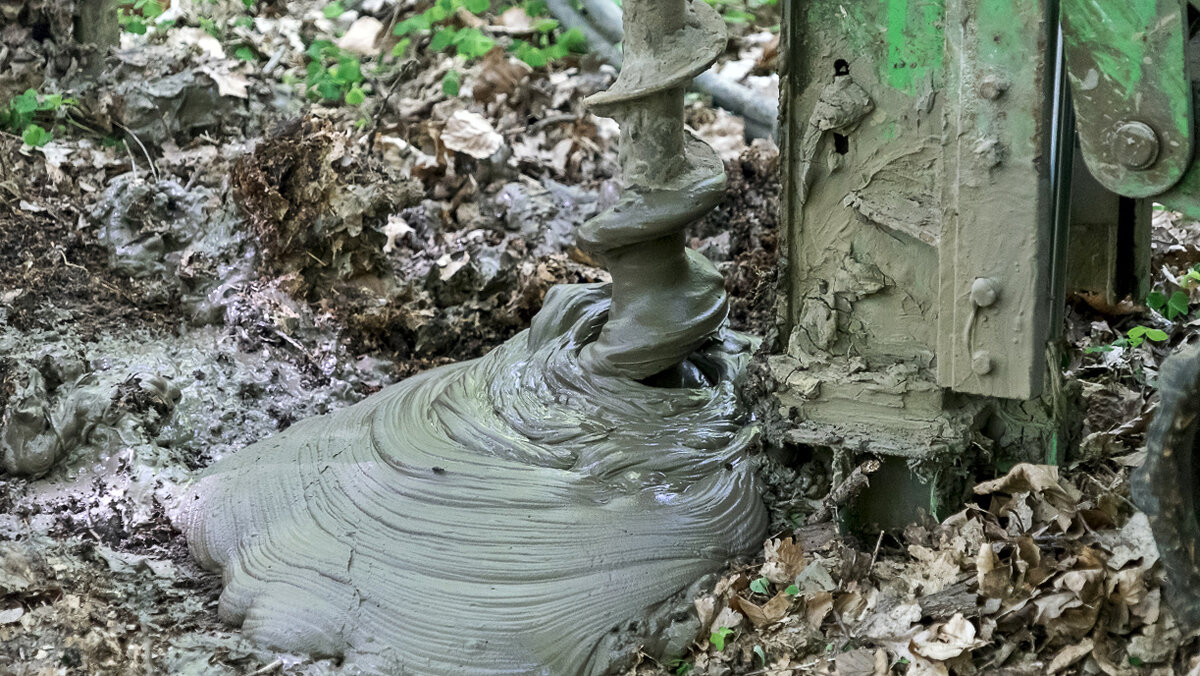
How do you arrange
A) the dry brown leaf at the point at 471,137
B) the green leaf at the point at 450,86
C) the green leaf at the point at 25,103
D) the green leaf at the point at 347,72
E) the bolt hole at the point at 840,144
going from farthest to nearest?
the green leaf at the point at 347,72, the green leaf at the point at 450,86, the dry brown leaf at the point at 471,137, the green leaf at the point at 25,103, the bolt hole at the point at 840,144

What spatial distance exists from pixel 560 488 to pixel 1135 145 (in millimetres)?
1801

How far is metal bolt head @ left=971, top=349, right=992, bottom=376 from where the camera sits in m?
3.28

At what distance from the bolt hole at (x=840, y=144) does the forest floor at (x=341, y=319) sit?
592mm

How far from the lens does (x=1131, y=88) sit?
2.89 m

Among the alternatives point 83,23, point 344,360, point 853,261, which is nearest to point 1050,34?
point 853,261

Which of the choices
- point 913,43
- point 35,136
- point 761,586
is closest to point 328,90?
point 35,136

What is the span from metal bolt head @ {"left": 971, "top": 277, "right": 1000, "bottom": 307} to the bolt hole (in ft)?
1.77

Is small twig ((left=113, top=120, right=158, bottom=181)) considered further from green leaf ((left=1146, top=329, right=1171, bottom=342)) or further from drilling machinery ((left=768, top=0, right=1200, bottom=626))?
green leaf ((left=1146, top=329, right=1171, bottom=342))

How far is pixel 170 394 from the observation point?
15.2 feet

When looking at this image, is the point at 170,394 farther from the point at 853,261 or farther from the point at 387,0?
the point at 387,0

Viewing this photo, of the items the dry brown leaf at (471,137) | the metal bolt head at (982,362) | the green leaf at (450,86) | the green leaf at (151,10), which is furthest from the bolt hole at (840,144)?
the green leaf at (151,10)

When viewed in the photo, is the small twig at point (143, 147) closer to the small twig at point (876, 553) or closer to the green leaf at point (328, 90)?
the green leaf at point (328, 90)

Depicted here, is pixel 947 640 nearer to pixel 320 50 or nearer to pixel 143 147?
pixel 143 147

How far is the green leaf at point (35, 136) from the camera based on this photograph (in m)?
5.83
